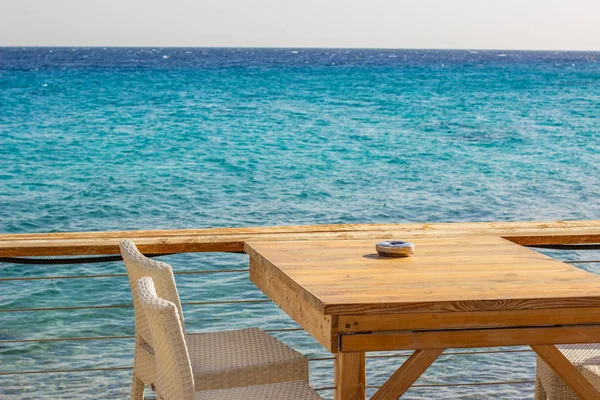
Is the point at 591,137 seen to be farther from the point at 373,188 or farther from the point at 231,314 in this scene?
the point at 231,314

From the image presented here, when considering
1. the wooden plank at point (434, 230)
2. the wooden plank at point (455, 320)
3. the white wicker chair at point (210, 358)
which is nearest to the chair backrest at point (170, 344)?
the white wicker chair at point (210, 358)

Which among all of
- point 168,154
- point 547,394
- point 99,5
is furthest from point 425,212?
point 99,5

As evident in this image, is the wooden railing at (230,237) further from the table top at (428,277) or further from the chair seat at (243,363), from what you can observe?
the chair seat at (243,363)

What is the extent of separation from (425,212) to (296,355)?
432 inches

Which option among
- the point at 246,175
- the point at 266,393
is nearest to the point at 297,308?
the point at 266,393

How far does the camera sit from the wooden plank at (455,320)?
2.31m

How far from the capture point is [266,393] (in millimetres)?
2617

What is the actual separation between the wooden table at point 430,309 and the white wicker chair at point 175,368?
20cm

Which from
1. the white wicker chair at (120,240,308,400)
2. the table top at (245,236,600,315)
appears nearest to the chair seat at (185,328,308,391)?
the white wicker chair at (120,240,308,400)

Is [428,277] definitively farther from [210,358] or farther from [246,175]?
[246,175]

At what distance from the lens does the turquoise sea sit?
704cm

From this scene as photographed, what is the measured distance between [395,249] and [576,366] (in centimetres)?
67

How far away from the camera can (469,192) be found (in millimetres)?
16094

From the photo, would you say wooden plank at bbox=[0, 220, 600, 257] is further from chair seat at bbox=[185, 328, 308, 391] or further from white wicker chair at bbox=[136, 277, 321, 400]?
white wicker chair at bbox=[136, 277, 321, 400]
